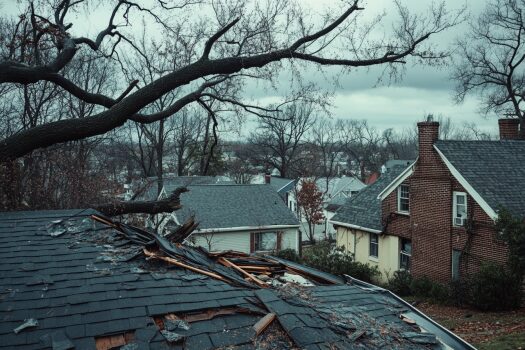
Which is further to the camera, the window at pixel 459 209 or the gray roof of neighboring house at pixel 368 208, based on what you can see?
the gray roof of neighboring house at pixel 368 208

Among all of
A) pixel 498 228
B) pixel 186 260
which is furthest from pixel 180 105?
pixel 498 228

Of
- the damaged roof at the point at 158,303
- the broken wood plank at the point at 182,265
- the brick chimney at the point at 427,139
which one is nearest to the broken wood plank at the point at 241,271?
the damaged roof at the point at 158,303

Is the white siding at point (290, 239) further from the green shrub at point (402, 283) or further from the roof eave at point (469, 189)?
the roof eave at point (469, 189)

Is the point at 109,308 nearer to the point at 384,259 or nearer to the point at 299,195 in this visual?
the point at 384,259

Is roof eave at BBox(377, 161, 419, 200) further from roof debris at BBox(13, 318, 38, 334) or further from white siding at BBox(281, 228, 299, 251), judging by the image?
roof debris at BBox(13, 318, 38, 334)

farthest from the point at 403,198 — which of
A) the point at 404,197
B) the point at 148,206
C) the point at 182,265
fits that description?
the point at 182,265

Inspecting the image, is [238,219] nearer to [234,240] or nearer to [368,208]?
[234,240]
